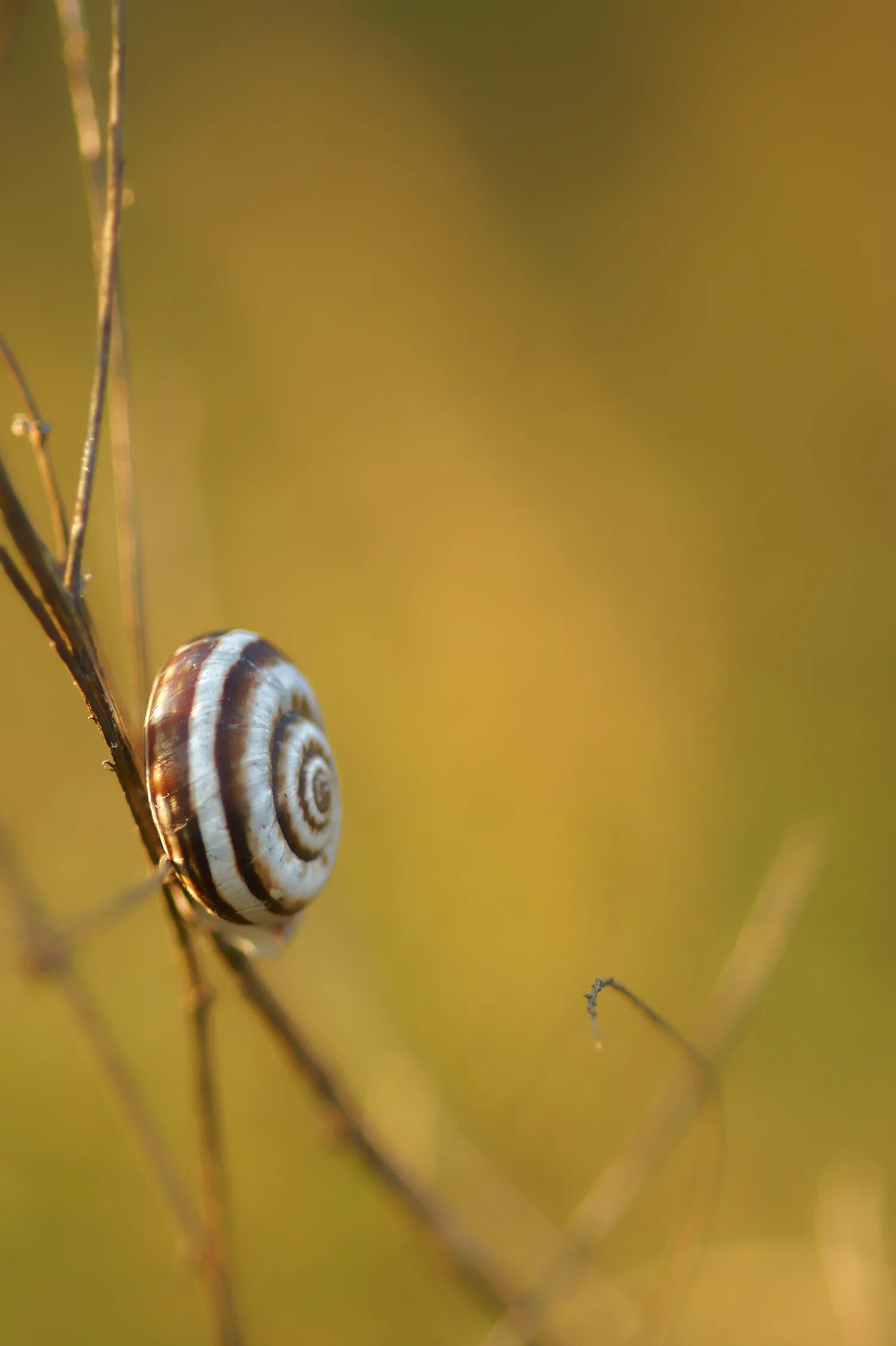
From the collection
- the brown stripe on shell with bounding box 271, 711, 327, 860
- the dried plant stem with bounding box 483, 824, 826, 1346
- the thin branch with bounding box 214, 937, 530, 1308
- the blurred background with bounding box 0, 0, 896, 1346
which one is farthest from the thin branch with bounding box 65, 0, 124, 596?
the blurred background with bounding box 0, 0, 896, 1346

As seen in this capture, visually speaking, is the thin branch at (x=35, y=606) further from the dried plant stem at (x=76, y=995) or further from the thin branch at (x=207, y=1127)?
the thin branch at (x=207, y=1127)

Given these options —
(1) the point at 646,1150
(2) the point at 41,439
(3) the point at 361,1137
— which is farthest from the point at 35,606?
(1) the point at 646,1150

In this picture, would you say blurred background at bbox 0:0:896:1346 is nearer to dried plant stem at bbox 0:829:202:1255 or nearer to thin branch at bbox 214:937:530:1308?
thin branch at bbox 214:937:530:1308

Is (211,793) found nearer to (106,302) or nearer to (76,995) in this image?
(76,995)

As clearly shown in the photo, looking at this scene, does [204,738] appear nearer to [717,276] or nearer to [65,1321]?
[65,1321]

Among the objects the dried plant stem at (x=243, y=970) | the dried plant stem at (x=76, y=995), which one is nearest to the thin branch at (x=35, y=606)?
the dried plant stem at (x=243, y=970)

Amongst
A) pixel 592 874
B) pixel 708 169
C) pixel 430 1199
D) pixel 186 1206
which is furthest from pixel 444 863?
pixel 708 169
